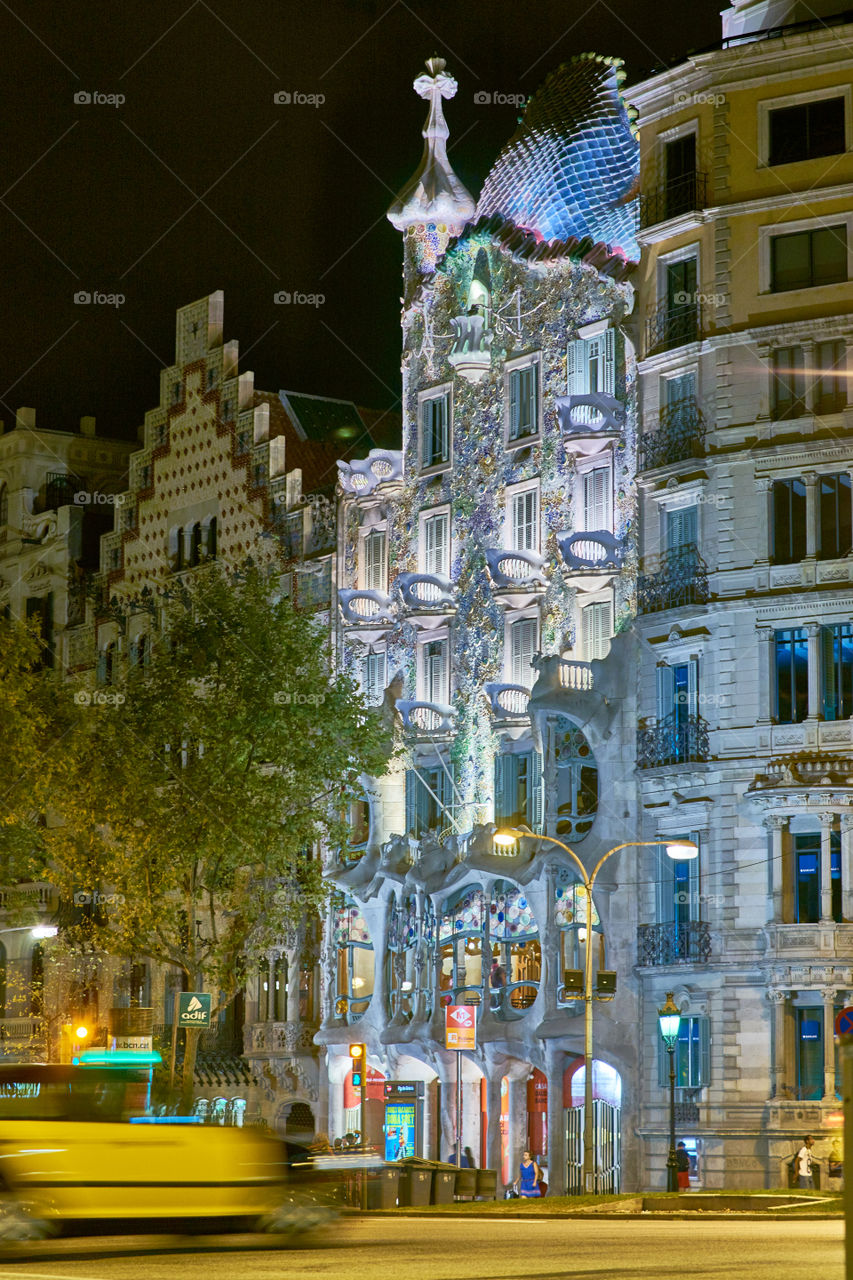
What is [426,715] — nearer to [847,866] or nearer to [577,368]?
[577,368]

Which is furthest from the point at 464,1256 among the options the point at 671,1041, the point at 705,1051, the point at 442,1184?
the point at 705,1051

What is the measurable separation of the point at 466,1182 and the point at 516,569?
16.2m

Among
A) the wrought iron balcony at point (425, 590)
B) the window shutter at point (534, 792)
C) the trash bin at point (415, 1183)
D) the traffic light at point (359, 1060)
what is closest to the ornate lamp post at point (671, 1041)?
the trash bin at point (415, 1183)

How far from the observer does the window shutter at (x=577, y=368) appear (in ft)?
174

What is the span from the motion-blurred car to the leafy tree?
26.5m

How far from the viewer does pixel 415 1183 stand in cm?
4216

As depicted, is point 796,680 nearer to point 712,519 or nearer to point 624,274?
point 712,519

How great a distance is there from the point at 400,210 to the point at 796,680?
19.1 meters

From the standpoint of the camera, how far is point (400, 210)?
2302 inches

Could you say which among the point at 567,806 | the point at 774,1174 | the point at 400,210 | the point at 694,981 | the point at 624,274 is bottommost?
the point at 774,1174

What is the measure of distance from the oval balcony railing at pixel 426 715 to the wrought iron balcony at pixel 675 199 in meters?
13.2

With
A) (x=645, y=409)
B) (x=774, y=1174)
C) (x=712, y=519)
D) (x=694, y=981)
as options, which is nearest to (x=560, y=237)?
(x=645, y=409)

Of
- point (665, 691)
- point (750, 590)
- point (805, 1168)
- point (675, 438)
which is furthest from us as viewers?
point (675, 438)

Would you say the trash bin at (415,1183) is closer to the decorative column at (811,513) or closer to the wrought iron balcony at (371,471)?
the decorative column at (811,513)
